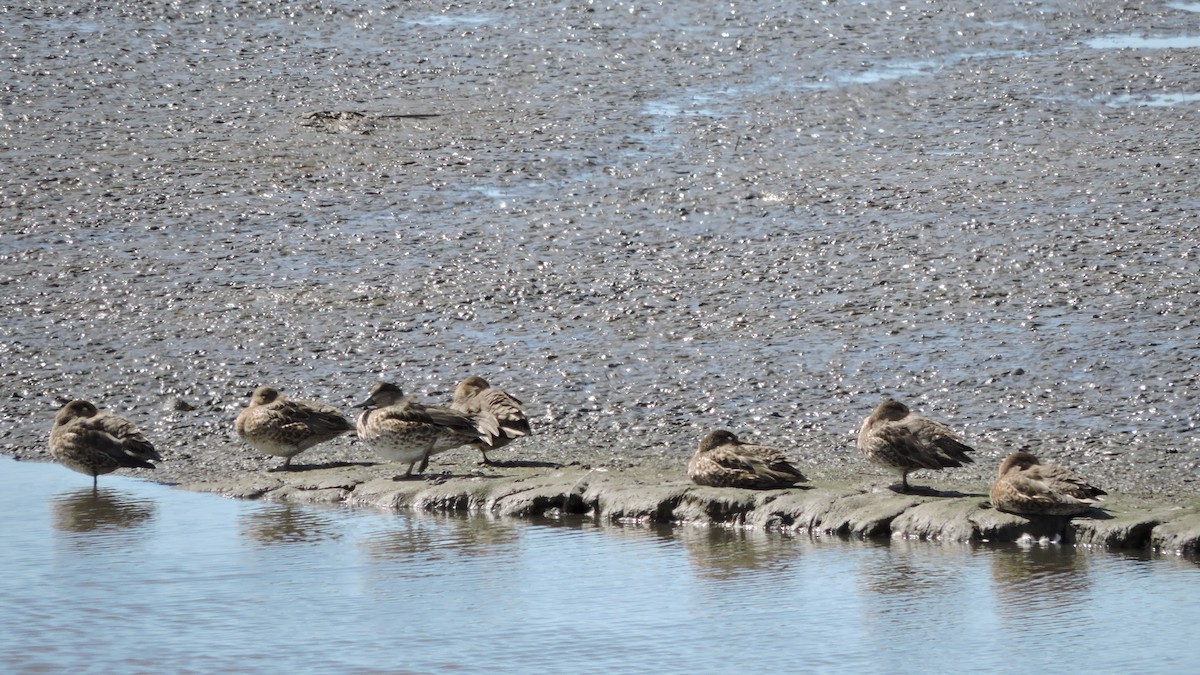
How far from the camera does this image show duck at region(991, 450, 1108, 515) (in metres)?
8.50

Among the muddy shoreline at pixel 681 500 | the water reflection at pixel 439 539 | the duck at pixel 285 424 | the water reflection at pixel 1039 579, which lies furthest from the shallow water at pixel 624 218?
the water reflection at pixel 439 539

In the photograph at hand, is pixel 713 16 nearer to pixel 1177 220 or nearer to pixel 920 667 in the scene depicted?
pixel 1177 220

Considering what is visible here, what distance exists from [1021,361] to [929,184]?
385 cm

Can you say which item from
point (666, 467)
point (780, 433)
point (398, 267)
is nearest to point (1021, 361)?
point (780, 433)

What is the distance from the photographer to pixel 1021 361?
37.9 feet

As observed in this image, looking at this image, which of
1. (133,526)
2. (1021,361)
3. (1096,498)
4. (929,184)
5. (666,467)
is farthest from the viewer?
(929,184)

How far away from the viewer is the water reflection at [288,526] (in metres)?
9.14

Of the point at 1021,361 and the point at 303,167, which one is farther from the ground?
the point at 303,167

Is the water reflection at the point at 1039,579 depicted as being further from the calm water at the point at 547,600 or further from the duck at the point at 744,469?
the duck at the point at 744,469

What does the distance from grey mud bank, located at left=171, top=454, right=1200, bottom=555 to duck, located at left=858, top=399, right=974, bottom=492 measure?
16 centimetres

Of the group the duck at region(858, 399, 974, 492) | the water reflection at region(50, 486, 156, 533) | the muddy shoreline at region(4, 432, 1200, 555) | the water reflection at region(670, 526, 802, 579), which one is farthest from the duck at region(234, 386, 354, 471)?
the duck at region(858, 399, 974, 492)

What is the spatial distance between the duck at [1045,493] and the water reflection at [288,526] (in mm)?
3398

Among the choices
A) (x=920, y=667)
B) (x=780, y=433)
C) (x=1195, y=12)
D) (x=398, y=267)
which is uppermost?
(x=1195, y=12)

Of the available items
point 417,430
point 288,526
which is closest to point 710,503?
point 417,430
